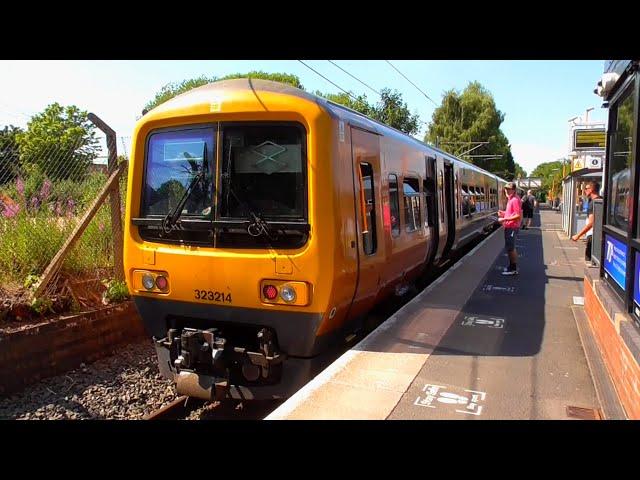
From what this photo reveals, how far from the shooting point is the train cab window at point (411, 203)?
6250 millimetres

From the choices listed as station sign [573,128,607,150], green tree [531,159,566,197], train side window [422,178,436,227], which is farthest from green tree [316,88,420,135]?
green tree [531,159,566,197]

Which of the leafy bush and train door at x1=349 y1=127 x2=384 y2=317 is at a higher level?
train door at x1=349 y1=127 x2=384 y2=317

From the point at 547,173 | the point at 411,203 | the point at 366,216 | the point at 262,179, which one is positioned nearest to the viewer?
the point at 262,179

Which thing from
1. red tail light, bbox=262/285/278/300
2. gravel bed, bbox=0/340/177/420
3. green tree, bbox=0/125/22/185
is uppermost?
green tree, bbox=0/125/22/185

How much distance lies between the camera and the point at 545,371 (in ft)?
14.0

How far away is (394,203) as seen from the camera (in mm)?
5719

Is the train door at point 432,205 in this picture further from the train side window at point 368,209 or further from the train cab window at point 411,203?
the train side window at point 368,209

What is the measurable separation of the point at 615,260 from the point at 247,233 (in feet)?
11.1

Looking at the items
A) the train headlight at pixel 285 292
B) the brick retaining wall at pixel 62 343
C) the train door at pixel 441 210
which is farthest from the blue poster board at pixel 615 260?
the brick retaining wall at pixel 62 343

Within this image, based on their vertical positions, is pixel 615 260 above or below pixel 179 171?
below

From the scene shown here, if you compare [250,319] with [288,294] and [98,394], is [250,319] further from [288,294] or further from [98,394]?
[98,394]

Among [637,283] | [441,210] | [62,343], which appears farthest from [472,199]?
[62,343]

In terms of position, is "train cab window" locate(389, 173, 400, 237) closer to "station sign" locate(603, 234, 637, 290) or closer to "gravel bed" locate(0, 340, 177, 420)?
"station sign" locate(603, 234, 637, 290)

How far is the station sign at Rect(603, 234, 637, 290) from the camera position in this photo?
409 centimetres
